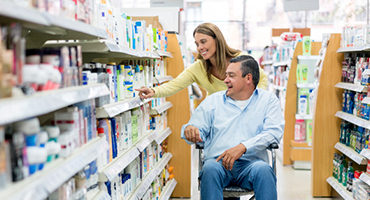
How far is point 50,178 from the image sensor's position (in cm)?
123

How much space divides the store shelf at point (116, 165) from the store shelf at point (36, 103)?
542 millimetres

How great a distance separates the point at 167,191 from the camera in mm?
3814

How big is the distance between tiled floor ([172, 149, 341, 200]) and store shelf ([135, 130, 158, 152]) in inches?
54.6

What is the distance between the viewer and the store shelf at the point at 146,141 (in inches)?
105

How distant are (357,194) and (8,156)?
10.5ft

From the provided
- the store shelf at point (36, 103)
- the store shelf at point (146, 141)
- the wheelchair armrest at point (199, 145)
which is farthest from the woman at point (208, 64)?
the store shelf at point (36, 103)

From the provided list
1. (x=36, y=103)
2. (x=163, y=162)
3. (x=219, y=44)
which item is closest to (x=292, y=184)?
(x=163, y=162)

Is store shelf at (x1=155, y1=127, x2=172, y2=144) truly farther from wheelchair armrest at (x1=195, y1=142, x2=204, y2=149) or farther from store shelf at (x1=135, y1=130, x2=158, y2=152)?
wheelchair armrest at (x1=195, y1=142, x2=204, y2=149)

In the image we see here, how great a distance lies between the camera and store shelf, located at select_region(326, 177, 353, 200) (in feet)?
11.9

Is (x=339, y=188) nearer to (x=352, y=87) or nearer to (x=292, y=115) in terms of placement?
(x=352, y=87)

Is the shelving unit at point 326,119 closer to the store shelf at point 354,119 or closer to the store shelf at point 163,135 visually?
the store shelf at point 354,119

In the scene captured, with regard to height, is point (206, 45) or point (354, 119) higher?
point (206, 45)

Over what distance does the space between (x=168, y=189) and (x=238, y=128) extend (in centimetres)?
139

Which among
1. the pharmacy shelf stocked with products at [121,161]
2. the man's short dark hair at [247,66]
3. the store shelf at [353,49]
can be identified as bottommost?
the pharmacy shelf stocked with products at [121,161]
